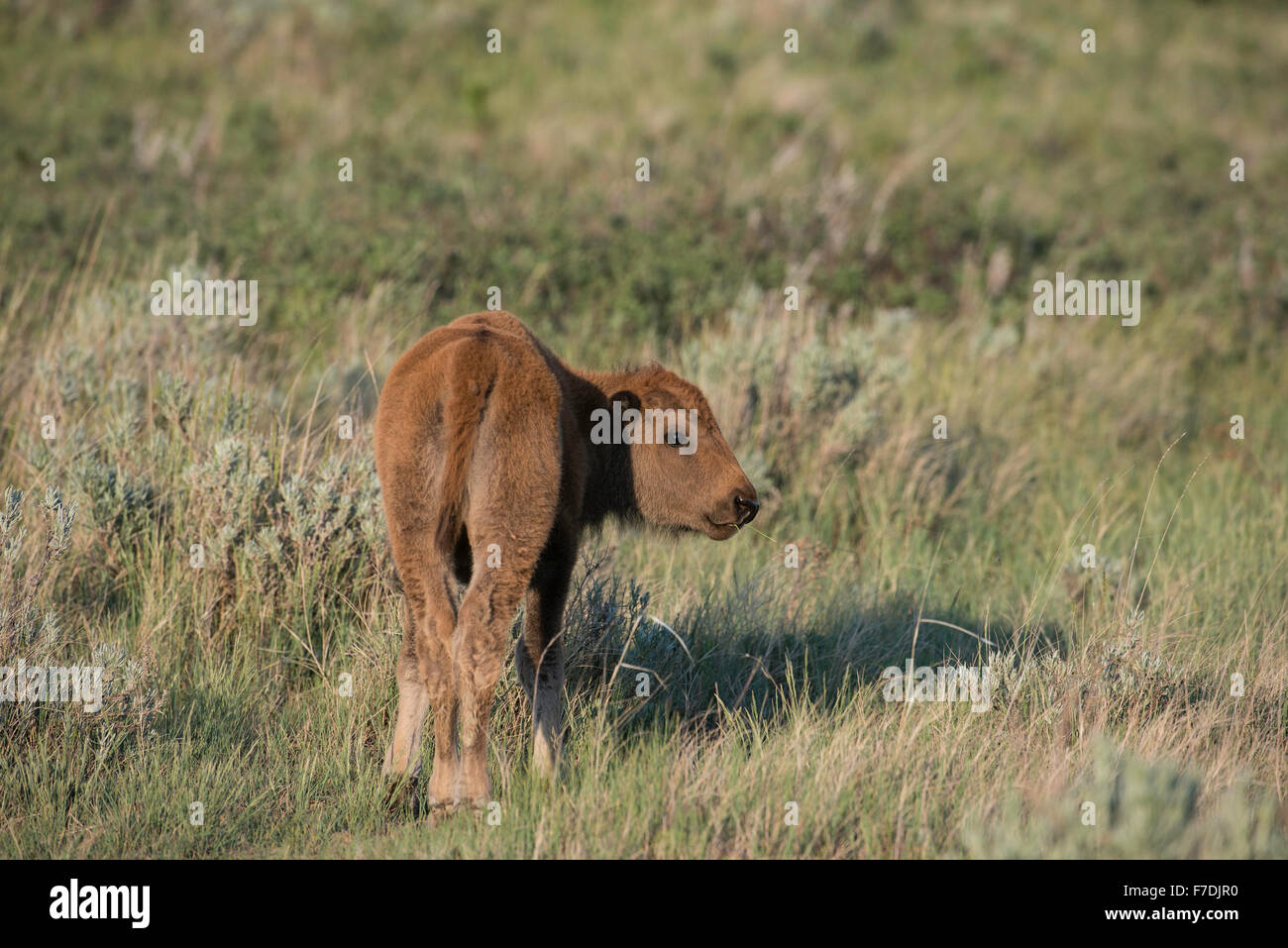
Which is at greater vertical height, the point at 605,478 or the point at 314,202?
the point at 314,202

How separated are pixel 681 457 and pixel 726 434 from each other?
3.43m

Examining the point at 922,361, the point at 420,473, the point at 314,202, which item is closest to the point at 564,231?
the point at 314,202

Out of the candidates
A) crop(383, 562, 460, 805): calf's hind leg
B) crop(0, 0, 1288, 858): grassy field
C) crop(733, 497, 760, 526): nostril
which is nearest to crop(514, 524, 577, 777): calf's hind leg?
crop(0, 0, 1288, 858): grassy field

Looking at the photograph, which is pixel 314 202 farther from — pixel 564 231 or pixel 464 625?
pixel 464 625

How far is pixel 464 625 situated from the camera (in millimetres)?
4121

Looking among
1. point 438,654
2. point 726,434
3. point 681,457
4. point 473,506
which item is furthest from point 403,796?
point 726,434

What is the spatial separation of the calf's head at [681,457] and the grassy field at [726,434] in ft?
2.47

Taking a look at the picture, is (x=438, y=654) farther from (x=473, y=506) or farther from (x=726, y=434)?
(x=726, y=434)

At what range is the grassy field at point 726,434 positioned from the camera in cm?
475

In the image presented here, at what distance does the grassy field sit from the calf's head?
2.47 feet

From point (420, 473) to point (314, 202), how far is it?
833 centimetres

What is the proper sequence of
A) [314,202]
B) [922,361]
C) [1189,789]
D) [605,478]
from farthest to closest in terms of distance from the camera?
[314,202], [922,361], [605,478], [1189,789]

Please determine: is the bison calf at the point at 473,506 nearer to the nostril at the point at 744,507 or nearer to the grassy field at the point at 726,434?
the grassy field at the point at 726,434

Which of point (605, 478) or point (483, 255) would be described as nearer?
point (605, 478)
